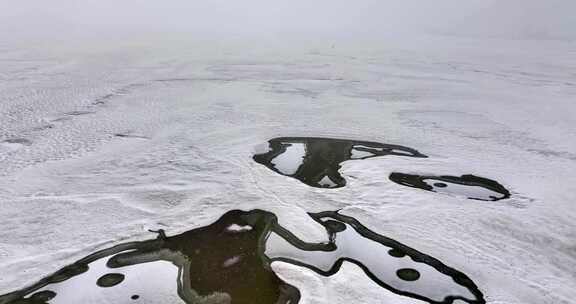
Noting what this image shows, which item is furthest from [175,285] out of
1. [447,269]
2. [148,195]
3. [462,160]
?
[462,160]

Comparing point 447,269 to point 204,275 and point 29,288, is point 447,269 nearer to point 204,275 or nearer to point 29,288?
point 204,275

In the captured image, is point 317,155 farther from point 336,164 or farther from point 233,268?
point 233,268

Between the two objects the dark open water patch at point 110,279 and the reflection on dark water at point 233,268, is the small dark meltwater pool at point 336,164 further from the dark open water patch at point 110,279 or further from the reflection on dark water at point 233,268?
the dark open water patch at point 110,279

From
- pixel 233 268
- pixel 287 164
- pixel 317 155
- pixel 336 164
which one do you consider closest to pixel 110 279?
pixel 233 268

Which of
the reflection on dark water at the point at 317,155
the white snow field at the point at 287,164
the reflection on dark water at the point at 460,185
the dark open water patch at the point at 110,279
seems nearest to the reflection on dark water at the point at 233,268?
the dark open water patch at the point at 110,279

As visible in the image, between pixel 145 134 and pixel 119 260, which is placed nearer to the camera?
pixel 119 260

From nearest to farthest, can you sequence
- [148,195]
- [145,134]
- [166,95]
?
[148,195]
[145,134]
[166,95]
